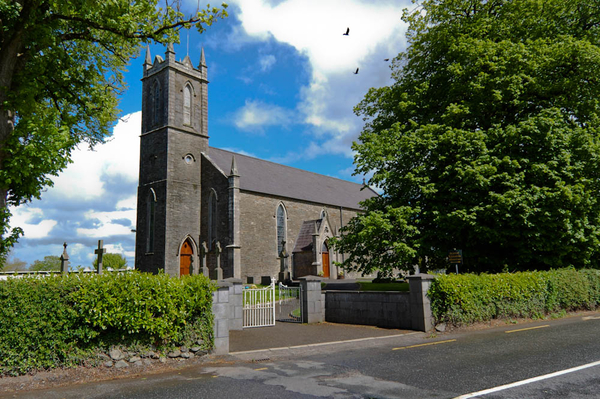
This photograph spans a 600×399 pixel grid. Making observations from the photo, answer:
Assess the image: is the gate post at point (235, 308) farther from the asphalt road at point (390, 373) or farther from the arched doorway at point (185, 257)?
the arched doorway at point (185, 257)

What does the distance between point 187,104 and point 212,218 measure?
1026 centimetres

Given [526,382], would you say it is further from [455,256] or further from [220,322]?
[455,256]

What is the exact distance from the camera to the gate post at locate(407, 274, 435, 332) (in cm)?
1230

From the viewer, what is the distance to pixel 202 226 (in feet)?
109

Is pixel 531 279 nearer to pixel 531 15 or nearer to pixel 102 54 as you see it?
pixel 531 15

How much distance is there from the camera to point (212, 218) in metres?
32.8

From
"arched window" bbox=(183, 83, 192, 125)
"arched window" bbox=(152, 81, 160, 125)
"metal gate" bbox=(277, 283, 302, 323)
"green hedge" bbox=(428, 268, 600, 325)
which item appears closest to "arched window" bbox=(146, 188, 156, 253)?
"arched window" bbox=(152, 81, 160, 125)

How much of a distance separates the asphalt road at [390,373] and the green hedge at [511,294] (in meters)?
2.13

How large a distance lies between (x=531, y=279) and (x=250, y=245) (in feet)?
74.1

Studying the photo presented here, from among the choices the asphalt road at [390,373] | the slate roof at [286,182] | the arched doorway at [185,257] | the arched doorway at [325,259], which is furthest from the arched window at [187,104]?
the asphalt road at [390,373]

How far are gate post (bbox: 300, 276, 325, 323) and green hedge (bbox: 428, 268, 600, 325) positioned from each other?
4547 millimetres

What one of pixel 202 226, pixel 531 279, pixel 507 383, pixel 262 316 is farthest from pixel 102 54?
pixel 202 226

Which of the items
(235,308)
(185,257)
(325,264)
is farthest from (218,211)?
(235,308)

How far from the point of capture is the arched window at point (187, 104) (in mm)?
34125
